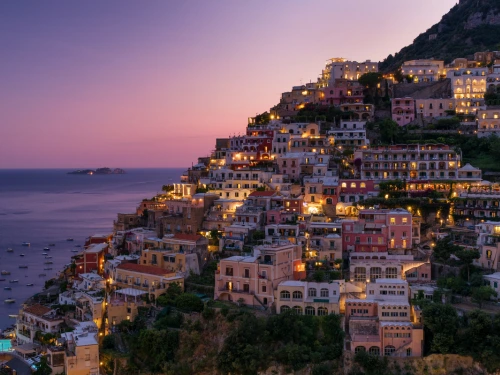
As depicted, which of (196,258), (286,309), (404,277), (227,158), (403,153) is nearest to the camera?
(286,309)

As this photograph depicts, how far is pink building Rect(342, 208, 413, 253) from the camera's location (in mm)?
30781

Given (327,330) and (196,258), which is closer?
(327,330)

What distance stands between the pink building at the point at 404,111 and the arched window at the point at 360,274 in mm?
21582

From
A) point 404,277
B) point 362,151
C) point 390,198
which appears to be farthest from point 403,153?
point 404,277

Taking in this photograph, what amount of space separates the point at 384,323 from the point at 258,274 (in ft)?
21.0

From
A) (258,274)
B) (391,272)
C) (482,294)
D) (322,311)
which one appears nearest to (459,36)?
(391,272)

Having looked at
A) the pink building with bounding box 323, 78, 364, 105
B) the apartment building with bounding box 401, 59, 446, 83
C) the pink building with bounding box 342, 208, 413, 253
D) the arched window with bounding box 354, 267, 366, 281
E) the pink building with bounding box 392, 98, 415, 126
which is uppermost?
the apartment building with bounding box 401, 59, 446, 83

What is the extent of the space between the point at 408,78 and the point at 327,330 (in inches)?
1343

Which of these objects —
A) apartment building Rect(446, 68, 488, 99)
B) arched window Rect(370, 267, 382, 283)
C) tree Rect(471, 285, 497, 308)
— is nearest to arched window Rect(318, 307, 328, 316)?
arched window Rect(370, 267, 382, 283)

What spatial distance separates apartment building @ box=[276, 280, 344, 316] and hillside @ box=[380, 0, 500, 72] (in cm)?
4416

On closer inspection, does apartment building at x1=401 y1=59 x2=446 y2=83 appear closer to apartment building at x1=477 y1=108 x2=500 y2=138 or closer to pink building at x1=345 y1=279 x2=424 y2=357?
apartment building at x1=477 y1=108 x2=500 y2=138

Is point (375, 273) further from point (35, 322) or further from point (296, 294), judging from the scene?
point (35, 322)

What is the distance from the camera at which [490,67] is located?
5153 centimetres

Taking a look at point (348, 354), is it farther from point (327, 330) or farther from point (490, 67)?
point (490, 67)
